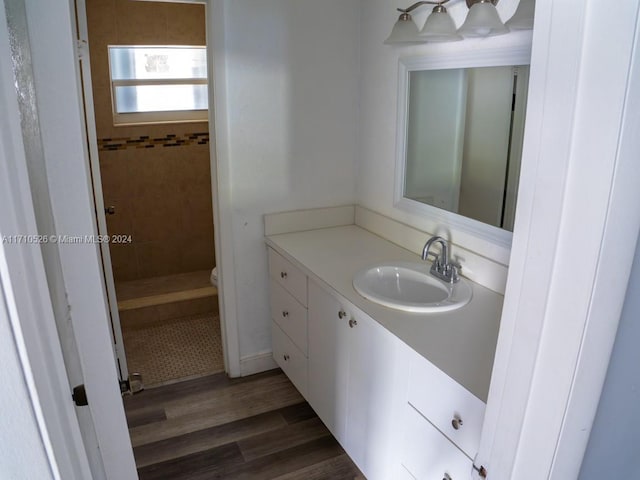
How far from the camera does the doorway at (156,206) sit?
3281 millimetres

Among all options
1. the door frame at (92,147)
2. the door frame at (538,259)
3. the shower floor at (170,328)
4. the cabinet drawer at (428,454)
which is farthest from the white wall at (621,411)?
the shower floor at (170,328)

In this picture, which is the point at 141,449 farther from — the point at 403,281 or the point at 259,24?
the point at 259,24

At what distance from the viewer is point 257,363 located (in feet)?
9.11

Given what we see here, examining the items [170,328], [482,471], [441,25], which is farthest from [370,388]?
[170,328]

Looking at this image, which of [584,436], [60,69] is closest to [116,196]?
[60,69]

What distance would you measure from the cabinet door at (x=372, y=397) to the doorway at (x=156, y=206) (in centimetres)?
124

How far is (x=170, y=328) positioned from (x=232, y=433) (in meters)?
1.24

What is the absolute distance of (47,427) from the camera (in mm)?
568

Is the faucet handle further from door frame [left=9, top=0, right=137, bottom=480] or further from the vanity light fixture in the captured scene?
door frame [left=9, top=0, right=137, bottom=480]

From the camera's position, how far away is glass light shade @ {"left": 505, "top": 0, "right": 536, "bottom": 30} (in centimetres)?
154

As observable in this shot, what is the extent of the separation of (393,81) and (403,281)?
96 cm

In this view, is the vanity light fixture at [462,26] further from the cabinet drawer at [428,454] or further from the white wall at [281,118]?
the cabinet drawer at [428,454]

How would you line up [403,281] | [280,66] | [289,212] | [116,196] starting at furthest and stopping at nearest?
1. [116,196]
2. [289,212]
3. [280,66]
4. [403,281]

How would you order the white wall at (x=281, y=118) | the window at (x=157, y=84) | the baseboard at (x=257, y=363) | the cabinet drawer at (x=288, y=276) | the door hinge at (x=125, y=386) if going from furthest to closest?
the window at (x=157, y=84)
the baseboard at (x=257, y=363)
the door hinge at (x=125, y=386)
the white wall at (x=281, y=118)
the cabinet drawer at (x=288, y=276)
